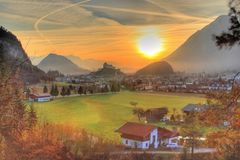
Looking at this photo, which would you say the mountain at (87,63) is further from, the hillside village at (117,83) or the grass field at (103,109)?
the grass field at (103,109)

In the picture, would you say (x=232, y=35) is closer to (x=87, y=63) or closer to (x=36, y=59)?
(x=87, y=63)

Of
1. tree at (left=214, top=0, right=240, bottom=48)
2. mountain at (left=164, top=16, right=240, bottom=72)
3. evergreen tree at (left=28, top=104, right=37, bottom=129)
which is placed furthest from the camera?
evergreen tree at (left=28, top=104, right=37, bottom=129)

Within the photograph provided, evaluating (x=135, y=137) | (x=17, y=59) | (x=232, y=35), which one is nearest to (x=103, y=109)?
(x=135, y=137)

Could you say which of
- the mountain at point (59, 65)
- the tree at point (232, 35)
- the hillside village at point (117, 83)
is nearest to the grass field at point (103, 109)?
the hillside village at point (117, 83)

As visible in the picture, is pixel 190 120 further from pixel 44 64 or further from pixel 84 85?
pixel 44 64

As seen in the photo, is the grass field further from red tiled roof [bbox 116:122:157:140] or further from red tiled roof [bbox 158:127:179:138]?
red tiled roof [bbox 158:127:179:138]

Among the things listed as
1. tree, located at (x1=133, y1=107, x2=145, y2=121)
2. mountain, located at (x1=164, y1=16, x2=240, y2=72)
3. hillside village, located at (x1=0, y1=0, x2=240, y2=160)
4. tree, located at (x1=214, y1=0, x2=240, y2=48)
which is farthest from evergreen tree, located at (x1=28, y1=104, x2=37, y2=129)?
tree, located at (x1=214, y1=0, x2=240, y2=48)
